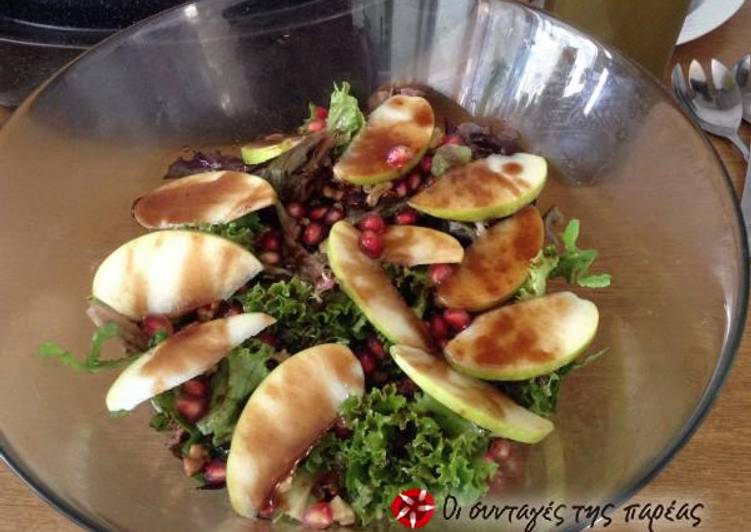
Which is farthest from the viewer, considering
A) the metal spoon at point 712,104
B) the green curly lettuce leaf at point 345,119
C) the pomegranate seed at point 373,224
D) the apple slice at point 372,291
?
the metal spoon at point 712,104

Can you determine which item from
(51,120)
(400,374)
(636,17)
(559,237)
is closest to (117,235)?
(51,120)

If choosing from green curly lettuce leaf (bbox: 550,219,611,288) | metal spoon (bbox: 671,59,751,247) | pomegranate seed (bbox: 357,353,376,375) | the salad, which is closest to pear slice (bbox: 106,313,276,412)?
the salad

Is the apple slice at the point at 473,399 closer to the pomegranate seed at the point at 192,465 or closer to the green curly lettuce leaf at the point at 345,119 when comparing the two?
the pomegranate seed at the point at 192,465

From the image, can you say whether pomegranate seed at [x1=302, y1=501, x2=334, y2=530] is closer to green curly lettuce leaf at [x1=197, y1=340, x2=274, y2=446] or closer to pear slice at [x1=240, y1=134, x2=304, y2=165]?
green curly lettuce leaf at [x1=197, y1=340, x2=274, y2=446]

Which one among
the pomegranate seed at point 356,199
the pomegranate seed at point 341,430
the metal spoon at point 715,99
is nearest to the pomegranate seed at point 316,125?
the pomegranate seed at point 356,199

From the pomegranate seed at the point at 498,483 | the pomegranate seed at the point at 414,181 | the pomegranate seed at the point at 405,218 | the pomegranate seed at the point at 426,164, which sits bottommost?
the pomegranate seed at the point at 498,483

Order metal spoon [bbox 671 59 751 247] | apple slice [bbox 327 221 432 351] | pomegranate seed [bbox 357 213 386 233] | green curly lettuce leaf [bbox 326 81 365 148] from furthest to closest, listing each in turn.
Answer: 1. metal spoon [bbox 671 59 751 247]
2. green curly lettuce leaf [bbox 326 81 365 148]
3. pomegranate seed [bbox 357 213 386 233]
4. apple slice [bbox 327 221 432 351]

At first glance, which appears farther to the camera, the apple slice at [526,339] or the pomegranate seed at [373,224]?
the pomegranate seed at [373,224]

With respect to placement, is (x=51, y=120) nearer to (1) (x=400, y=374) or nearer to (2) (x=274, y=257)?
(2) (x=274, y=257)
